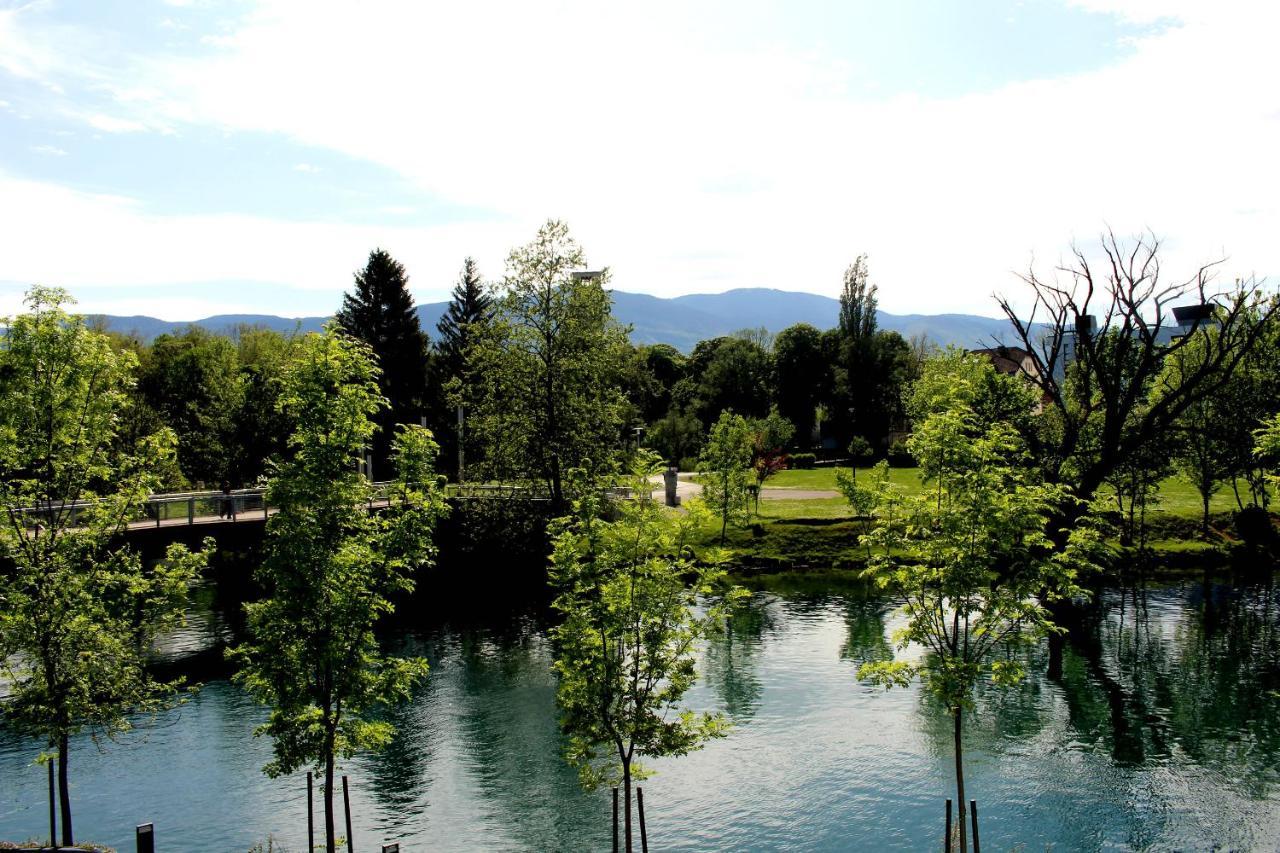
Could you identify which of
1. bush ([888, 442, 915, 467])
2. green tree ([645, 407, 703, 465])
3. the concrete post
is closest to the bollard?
the concrete post

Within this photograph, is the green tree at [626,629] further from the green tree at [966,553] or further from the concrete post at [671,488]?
the concrete post at [671,488]

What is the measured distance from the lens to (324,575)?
17.5 m

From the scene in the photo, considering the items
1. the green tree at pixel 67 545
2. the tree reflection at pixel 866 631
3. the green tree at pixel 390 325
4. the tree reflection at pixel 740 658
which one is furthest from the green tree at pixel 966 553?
the green tree at pixel 390 325

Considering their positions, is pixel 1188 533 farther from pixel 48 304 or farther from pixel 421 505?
pixel 48 304

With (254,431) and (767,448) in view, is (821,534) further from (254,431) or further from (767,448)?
(254,431)

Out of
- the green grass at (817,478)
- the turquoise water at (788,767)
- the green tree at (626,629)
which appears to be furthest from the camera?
the green grass at (817,478)

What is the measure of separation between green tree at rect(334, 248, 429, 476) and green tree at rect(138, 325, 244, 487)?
35.6 ft

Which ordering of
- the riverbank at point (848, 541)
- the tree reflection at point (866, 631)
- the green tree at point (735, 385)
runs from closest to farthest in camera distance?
the tree reflection at point (866, 631)
the riverbank at point (848, 541)
the green tree at point (735, 385)

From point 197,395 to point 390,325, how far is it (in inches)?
631

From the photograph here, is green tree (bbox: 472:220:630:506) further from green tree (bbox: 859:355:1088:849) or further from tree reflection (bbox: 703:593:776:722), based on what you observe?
green tree (bbox: 859:355:1088:849)

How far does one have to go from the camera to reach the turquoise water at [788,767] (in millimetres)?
21281

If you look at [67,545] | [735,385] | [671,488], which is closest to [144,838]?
[67,545]

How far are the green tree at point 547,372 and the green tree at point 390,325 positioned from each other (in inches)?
1393

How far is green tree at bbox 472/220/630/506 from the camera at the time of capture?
144 ft
